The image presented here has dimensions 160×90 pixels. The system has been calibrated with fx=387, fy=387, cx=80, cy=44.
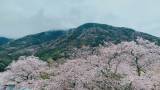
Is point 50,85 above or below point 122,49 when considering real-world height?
below

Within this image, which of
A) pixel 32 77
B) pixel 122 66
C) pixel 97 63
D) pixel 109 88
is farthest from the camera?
pixel 32 77

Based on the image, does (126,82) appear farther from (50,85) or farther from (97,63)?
(50,85)

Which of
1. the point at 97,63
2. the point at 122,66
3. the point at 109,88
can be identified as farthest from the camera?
the point at 122,66

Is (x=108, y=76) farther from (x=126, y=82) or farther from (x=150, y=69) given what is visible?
(x=150, y=69)

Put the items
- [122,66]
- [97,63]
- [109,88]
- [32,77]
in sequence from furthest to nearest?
1. [32,77]
2. [122,66]
3. [97,63]
4. [109,88]

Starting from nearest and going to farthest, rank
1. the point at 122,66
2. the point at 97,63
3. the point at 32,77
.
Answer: the point at 97,63
the point at 122,66
the point at 32,77

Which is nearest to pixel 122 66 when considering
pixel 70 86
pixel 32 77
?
pixel 70 86

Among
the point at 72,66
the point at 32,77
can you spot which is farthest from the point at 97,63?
the point at 32,77

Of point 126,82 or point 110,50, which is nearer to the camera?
point 126,82

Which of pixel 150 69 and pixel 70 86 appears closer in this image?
pixel 70 86

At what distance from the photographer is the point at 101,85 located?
37.7 m

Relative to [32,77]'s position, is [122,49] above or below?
above

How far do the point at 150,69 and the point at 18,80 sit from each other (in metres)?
18.8

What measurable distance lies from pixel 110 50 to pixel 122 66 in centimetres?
286
